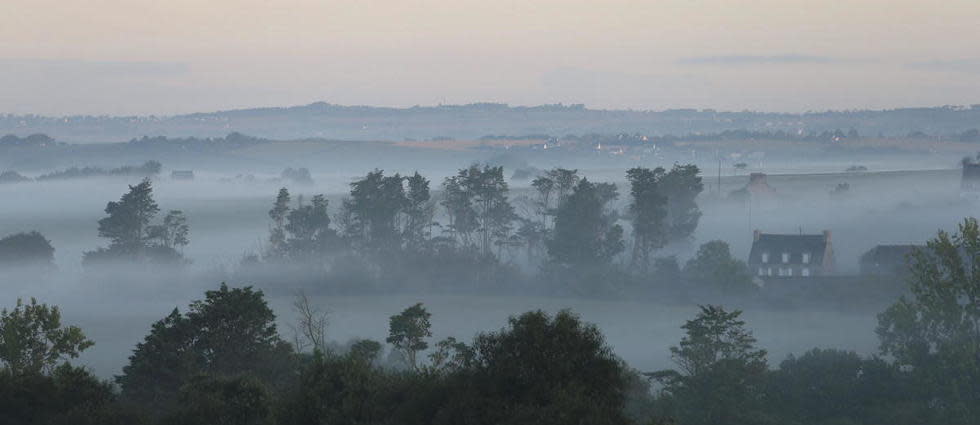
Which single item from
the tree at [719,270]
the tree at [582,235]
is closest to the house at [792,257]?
the tree at [719,270]

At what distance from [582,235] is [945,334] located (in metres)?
46.8

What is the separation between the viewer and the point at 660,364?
69375mm

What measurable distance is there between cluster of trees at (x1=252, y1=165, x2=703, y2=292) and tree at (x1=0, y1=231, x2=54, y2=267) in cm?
1697

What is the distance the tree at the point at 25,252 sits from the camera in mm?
106938

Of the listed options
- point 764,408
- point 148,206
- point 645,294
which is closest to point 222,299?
point 764,408

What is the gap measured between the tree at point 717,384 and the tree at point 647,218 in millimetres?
50653

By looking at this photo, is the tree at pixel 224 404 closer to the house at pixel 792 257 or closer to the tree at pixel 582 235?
the house at pixel 792 257

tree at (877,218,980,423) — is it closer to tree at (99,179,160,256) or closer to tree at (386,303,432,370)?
tree at (386,303,432,370)

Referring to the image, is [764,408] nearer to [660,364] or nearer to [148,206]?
[660,364]

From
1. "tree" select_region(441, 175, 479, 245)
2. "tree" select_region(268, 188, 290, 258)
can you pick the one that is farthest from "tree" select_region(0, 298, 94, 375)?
"tree" select_region(441, 175, 479, 245)

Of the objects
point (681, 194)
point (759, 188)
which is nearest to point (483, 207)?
point (681, 194)

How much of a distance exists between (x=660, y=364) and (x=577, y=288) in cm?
2740

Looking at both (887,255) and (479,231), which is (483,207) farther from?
(887,255)

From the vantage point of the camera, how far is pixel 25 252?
10819 centimetres
